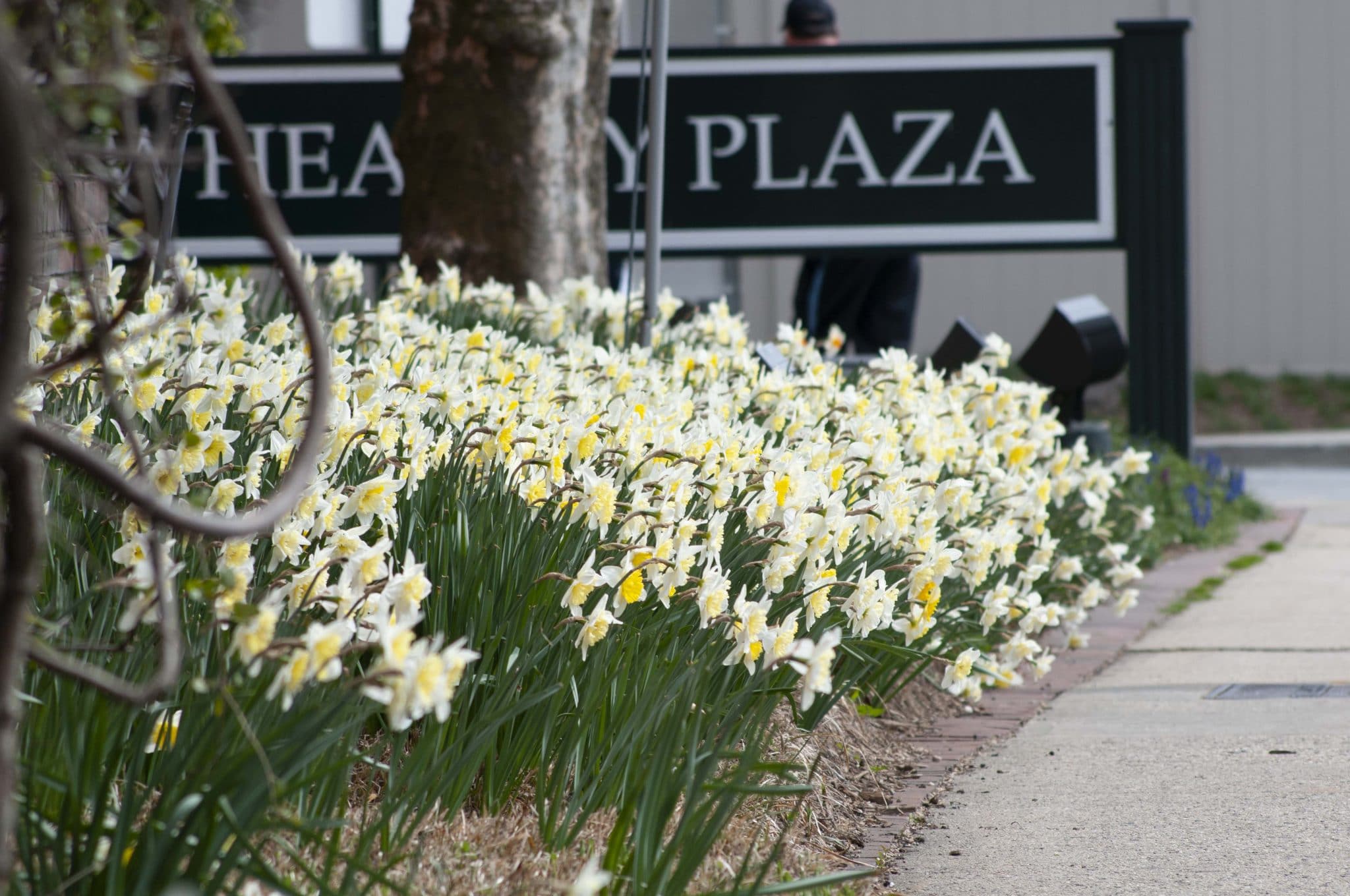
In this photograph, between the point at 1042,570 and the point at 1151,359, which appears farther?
the point at 1151,359

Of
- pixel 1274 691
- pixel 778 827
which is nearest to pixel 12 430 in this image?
pixel 778 827

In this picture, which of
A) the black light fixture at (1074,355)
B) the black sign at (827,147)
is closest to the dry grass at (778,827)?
the black light fixture at (1074,355)

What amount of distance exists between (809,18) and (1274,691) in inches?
211

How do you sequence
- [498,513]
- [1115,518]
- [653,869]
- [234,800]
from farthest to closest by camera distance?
[1115,518] → [498,513] → [653,869] → [234,800]

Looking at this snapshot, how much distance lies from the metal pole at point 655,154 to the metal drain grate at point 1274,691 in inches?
76.6

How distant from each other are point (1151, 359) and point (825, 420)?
4118 millimetres

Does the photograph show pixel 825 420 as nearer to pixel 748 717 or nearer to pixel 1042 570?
pixel 1042 570

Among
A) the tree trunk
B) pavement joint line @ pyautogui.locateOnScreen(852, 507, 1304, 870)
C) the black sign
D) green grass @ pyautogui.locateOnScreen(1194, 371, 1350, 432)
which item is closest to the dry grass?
pavement joint line @ pyautogui.locateOnScreen(852, 507, 1304, 870)

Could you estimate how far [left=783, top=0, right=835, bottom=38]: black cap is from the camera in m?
8.45

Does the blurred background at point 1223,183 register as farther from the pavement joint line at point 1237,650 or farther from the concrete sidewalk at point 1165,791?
the concrete sidewalk at point 1165,791

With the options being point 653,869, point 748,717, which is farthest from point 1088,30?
point 653,869

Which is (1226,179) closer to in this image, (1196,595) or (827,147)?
(827,147)

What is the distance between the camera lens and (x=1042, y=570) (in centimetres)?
400

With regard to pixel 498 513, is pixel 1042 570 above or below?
below
